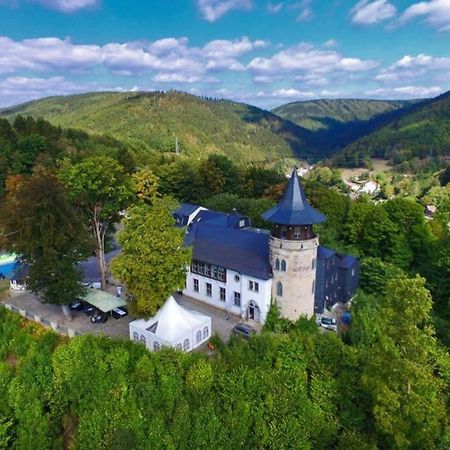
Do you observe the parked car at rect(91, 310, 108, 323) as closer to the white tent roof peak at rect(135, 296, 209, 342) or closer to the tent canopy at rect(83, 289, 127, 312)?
the tent canopy at rect(83, 289, 127, 312)

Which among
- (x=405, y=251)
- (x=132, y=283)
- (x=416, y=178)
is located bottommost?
(x=416, y=178)

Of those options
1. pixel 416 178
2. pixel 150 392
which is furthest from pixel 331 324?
pixel 416 178

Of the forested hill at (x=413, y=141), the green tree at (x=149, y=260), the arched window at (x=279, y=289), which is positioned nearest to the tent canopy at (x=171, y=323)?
the green tree at (x=149, y=260)

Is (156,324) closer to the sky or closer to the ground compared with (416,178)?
closer to the sky

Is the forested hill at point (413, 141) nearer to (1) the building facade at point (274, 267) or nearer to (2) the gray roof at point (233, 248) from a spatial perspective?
(1) the building facade at point (274, 267)

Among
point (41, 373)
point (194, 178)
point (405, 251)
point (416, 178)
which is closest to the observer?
point (41, 373)

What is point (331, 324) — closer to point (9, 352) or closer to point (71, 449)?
point (71, 449)

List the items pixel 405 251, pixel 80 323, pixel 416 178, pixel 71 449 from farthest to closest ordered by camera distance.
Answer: pixel 416 178, pixel 405 251, pixel 80 323, pixel 71 449

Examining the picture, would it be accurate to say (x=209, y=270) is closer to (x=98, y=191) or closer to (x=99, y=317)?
(x=99, y=317)

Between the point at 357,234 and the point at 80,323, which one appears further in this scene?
the point at 357,234

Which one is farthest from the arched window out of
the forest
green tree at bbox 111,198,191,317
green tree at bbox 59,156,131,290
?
green tree at bbox 59,156,131,290
